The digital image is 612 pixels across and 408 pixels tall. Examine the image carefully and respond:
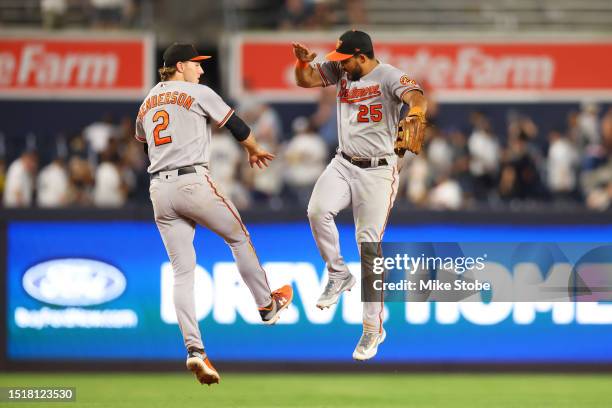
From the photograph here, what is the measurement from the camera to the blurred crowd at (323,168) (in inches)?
626

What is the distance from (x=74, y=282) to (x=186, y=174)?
4.38 meters

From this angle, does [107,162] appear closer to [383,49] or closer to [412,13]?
[383,49]

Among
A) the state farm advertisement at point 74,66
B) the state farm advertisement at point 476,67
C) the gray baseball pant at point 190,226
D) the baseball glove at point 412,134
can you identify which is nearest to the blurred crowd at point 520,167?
the state farm advertisement at point 476,67

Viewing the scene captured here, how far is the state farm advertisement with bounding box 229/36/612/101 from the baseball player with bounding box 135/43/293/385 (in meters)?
11.1

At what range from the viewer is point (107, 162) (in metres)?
16.1

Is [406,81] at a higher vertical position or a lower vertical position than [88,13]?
higher

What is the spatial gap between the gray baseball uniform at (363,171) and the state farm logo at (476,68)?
36.0 feet

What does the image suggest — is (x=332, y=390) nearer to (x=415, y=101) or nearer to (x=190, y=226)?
(x=190, y=226)

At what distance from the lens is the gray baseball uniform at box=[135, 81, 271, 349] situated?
8.59 meters

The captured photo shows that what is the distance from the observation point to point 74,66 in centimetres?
1992

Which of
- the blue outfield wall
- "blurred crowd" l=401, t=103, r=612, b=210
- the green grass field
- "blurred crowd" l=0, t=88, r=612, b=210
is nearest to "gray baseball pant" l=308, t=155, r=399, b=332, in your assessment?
the green grass field

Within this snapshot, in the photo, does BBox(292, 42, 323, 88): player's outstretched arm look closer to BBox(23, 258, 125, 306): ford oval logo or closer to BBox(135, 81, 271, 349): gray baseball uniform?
BBox(135, 81, 271, 349): gray baseball uniform

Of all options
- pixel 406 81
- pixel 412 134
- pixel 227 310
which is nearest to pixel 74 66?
pixel 227 310

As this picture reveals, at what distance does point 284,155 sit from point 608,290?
21.0 feet
